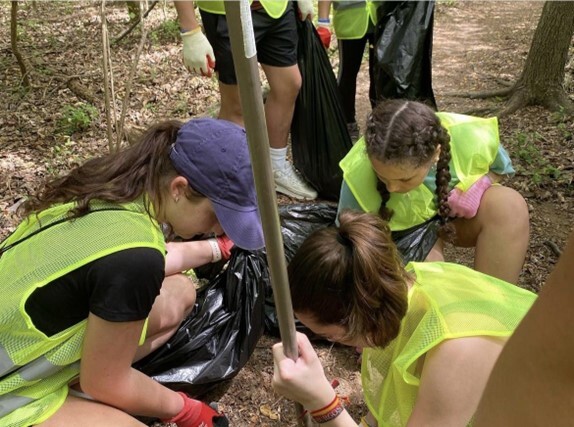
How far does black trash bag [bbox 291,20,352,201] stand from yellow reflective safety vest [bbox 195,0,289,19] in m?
0.25

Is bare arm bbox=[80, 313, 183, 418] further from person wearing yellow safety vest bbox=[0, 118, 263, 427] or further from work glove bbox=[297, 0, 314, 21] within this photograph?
work glove bbox=[297, 0, 314, 21]

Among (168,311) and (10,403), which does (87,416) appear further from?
(168,311)

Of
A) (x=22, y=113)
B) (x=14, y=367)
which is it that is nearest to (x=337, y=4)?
(x=22, y=113)

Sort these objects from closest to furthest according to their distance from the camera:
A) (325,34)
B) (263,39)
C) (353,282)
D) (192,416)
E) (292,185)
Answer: (353,282), (192,416), (263,39), (292,185), (325,34)

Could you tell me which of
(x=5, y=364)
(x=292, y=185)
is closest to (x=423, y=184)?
(x=292, y=185)

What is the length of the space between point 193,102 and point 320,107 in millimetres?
1511

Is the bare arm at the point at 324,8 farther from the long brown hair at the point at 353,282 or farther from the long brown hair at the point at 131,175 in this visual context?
the long brown hair at the point at 353,282

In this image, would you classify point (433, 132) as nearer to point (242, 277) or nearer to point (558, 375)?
point (242, 277)

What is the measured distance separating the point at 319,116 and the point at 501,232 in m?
1.19

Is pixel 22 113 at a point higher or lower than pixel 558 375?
lower

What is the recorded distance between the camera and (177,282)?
1906mm

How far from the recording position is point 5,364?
4.32ft

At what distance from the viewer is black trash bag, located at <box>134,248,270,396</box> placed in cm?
184

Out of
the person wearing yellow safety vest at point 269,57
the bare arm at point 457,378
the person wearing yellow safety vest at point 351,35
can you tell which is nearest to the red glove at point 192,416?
the bare arm at point 457,378
